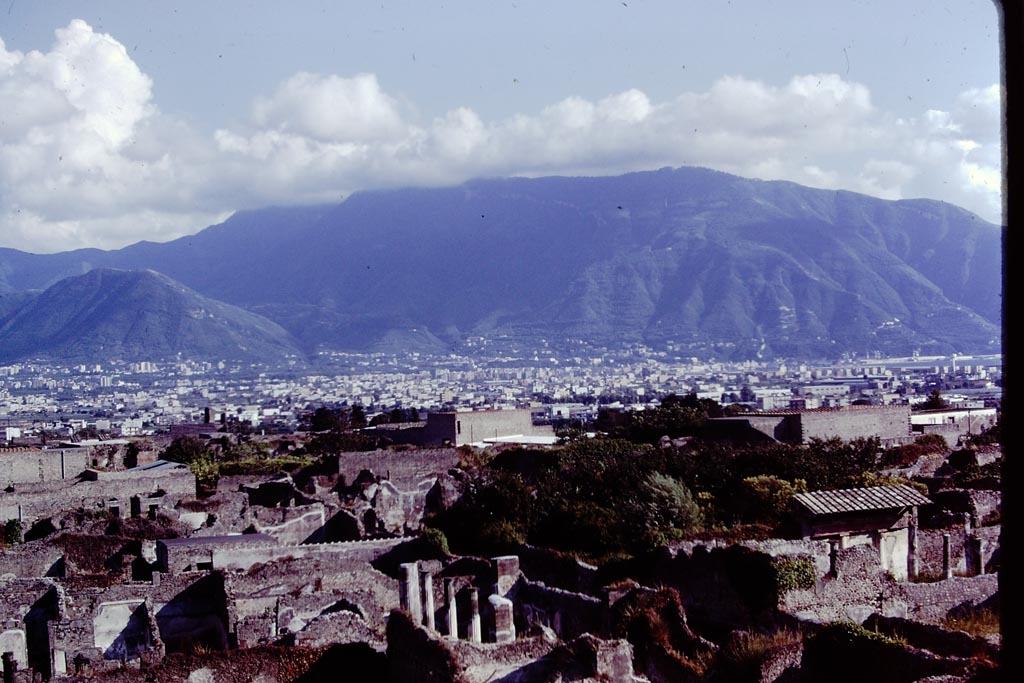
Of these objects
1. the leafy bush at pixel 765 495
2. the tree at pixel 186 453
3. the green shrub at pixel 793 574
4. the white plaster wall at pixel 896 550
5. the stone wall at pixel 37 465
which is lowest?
the tree at pixel 186 453

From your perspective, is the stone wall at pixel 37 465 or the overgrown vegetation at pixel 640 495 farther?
the stone wall at pixel 37 465

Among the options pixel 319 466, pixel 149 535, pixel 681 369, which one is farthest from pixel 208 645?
pixel 681 369

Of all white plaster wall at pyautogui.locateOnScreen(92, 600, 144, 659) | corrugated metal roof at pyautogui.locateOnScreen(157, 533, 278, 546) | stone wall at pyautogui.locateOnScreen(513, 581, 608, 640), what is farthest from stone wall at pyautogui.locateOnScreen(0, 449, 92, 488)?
stone wall at pyautogui.locateOnScreen(513, 581, 608, 640)

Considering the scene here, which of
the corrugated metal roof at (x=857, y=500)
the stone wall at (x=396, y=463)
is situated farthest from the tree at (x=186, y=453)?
the corrugated metal roof at (x=857, y=500)

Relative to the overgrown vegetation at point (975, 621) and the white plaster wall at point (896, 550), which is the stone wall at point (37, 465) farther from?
the overgrown vegetation at point (975, 621)

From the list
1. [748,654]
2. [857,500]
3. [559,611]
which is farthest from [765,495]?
[748,654]

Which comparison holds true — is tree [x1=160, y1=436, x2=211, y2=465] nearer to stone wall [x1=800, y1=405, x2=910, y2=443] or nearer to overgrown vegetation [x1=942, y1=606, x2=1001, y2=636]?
stone wall [x1=800, y1=405, x2=910, y2=443]

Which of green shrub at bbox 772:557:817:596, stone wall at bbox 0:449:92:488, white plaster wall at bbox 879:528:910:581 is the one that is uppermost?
green shrub at bbox 772:557:817:596

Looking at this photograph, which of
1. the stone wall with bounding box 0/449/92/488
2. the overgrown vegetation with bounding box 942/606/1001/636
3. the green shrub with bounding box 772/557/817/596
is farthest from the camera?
the stone wall with bounding box 0/449/92/488

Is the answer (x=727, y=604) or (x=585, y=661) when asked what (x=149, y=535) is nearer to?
(x=727, y=604)
